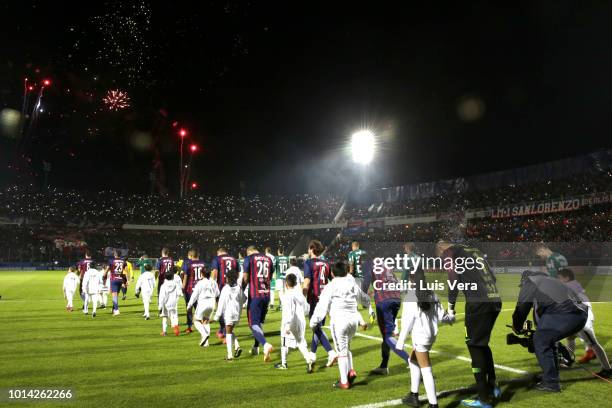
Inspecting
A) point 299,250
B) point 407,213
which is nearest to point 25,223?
point 299,250

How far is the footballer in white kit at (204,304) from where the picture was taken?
10.6m

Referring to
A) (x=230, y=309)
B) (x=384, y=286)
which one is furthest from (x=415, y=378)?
(x=230, y=309)

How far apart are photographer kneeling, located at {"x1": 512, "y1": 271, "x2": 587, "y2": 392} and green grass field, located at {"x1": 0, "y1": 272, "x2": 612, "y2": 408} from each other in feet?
1.33

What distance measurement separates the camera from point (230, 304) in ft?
30.8

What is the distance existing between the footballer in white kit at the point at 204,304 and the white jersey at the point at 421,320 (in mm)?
5694

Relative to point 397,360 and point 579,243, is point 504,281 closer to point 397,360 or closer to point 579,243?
point 579,243

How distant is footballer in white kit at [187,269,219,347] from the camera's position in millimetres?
10609

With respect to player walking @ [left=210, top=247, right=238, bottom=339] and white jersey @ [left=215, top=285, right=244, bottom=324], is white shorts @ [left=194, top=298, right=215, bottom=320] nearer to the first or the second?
player walking @ [left=210, top=247, right=238, bottom=339]

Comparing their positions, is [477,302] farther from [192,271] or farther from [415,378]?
[192,271]

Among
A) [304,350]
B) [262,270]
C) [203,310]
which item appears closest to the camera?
[304,350]

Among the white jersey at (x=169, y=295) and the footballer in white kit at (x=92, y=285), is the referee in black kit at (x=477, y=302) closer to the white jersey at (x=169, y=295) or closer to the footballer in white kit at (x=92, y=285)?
the white jersey at (x=169, y=295)

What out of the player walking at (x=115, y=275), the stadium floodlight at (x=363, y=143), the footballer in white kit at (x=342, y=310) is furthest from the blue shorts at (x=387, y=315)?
the stadium floodlight at (x=363, y=143)

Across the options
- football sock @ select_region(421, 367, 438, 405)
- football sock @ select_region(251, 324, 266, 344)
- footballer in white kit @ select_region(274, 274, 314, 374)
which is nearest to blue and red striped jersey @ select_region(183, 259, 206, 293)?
football sock @ select_region(251, 324, 266, 344)

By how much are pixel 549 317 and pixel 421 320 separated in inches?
88.3
